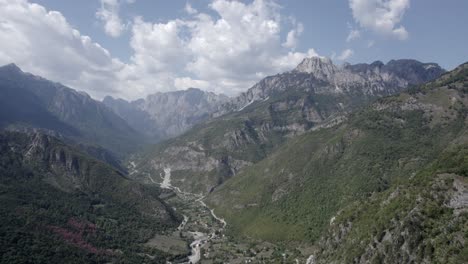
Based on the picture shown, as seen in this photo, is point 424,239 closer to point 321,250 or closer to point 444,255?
point 444,255

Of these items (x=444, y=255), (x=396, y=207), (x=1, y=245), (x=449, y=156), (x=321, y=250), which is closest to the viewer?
(x=444, y=255)

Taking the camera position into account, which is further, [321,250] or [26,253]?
[26,253]

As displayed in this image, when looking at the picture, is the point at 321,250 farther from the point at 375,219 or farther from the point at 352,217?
the point at 375,219

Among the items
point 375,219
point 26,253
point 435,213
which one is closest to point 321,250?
point 375,219

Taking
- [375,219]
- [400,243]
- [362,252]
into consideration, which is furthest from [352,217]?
[400,243]

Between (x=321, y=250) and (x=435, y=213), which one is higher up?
Answer: (x=435, y=213)

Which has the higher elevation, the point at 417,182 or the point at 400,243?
the point at 417,182

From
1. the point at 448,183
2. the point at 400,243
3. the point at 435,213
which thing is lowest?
the point at 400,243

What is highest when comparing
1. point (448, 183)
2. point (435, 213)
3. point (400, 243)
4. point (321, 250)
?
point (448, 183)

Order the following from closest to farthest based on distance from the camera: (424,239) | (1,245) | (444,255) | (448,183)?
→ (444,255) → (424,239) → (448,183) → (1,245)
